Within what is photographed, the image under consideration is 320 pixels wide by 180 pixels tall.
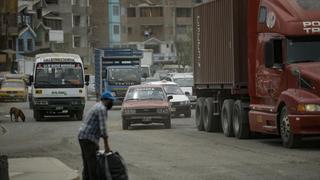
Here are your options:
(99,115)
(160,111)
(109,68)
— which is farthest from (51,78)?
(99,115)

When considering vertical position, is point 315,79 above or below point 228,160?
above

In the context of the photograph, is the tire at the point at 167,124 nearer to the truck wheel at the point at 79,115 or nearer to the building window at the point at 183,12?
the truck wheel at the point at 79,115

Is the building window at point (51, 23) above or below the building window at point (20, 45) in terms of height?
above

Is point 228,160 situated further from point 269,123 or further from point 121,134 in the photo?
point 121,134

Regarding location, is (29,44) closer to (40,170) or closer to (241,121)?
(241,121)

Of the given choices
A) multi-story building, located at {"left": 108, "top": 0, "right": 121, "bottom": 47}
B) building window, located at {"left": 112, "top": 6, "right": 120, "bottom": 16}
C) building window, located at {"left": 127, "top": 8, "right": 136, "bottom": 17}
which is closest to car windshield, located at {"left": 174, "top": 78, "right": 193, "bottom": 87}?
multi-story building, located at {"left": 108, "top": 0, "right": 121, "bottom": 47}

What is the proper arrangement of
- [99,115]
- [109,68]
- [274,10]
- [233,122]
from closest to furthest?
[99,115]
[274,10]
[233,122]
[109,68]

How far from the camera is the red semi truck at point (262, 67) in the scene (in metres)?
18.8

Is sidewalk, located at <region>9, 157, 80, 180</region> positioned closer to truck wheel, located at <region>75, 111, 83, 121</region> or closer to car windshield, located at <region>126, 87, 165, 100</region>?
car windshield, located at <region>126, 87, 165, 100</region>

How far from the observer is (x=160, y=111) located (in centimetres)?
2998

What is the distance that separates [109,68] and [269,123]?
99.2 feet

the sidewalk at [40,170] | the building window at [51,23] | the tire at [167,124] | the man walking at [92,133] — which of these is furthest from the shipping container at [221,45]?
the building window at [51,23]

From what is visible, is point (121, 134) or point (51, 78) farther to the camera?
point (51, 78)

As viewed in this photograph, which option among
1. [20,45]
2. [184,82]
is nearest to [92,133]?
[184,82]
